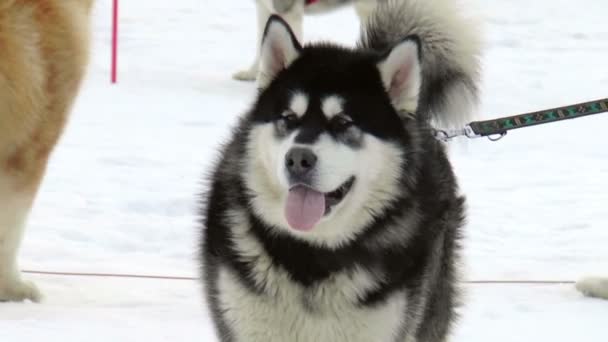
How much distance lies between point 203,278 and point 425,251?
587 millimetres

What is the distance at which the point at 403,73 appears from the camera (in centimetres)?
279

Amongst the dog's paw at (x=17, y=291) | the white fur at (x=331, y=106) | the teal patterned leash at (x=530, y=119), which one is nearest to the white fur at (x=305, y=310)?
the white fur at (x=331, y=106)

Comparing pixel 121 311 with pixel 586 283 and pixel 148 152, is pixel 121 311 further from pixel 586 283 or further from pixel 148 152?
pixel 148 152

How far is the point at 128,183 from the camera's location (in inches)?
219

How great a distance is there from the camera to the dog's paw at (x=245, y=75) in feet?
26.2

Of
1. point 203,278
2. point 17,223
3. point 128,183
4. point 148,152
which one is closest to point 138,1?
point 148,152

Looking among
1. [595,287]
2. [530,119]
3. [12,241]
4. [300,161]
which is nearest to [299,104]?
[300,161]

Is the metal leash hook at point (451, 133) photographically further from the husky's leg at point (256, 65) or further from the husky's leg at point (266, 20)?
the husky's leg at point (256, 65)

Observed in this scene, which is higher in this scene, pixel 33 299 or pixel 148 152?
pixel 33 299

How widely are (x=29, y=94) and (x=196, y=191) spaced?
188 cm

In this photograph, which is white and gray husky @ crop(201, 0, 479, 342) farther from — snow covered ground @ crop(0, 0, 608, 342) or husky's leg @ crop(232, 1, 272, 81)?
husky's leg @ crop(232, 1, 272, 81)

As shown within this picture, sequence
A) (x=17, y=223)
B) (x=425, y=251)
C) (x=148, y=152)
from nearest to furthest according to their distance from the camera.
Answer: (x=425, y=251), (x=17, y=223), (x=148, y=152)

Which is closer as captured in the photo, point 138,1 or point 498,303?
point 498,303

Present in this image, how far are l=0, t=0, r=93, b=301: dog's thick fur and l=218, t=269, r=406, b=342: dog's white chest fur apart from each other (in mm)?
1259
